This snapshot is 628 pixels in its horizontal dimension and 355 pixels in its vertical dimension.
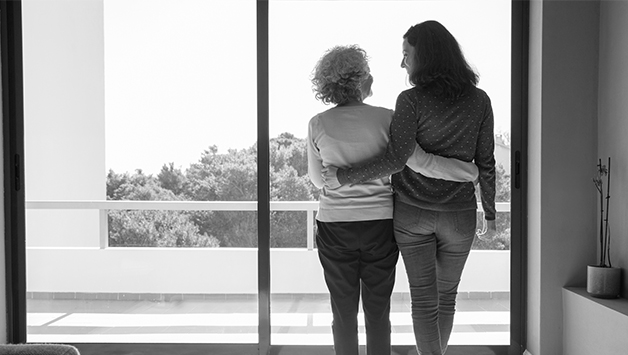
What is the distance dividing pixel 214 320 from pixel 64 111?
52.7 inches

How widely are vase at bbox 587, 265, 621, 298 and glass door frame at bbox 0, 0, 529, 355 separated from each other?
0.39 meters

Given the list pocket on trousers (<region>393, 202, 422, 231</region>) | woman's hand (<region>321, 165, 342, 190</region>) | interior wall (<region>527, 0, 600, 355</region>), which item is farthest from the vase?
woman's hand (<region>321, 165, 342, 190</region>)

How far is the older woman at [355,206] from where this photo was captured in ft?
6.63

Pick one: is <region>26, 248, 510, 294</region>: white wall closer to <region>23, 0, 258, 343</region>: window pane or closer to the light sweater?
<region>23, 0, 258, 343</region>: window pane

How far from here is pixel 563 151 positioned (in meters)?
2.56

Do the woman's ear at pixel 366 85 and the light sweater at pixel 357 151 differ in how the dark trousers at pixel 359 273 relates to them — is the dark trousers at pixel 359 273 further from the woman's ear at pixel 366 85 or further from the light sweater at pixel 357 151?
the woman's ear at pixel 366 85

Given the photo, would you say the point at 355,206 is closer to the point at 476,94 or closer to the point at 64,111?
the point at 476,94

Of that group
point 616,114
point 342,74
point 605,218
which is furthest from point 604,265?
point 342,74

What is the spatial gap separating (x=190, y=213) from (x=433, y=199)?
1355 millimetres

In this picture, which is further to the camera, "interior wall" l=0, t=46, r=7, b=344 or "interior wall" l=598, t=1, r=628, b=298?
"interior wall" l=0, t=46, r=7, b=344

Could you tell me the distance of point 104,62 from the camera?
2.85m

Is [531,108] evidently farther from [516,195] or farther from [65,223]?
[65,223]

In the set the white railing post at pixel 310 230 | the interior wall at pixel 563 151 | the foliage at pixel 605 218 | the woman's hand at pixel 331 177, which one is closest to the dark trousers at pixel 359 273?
the woman's hand at pixel 331 177

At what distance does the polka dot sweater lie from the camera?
196 centimetres
